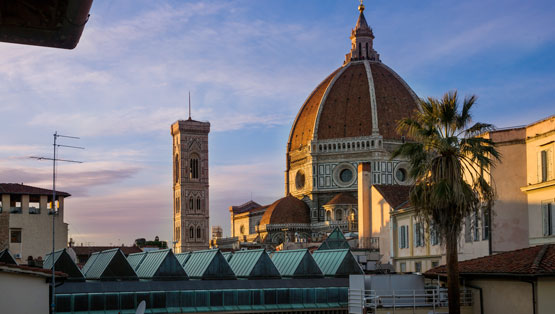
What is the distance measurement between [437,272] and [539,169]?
687cm

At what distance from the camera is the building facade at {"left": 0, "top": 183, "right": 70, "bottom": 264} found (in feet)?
200

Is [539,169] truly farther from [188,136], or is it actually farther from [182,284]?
[188,136]

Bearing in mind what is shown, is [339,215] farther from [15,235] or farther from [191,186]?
[15,235]

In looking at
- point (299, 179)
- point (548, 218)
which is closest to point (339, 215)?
point (299, 179)

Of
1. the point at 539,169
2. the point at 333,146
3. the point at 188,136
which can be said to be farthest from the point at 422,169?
the point at 188,136

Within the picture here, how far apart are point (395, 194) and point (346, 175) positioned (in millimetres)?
77851

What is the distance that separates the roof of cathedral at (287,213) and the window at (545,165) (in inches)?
3893

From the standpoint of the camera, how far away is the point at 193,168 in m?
157

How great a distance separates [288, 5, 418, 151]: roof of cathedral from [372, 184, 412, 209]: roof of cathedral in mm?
74676

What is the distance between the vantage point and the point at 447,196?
24031 millimetres

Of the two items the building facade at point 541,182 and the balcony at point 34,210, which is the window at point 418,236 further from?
the balcony at point 34,210

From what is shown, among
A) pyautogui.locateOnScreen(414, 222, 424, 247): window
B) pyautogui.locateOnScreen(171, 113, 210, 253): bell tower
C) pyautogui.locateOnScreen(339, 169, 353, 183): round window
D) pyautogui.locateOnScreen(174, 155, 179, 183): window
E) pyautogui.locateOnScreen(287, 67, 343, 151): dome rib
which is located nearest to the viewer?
pyautogui.locateOnScreen(414, 222, 424, 247): window

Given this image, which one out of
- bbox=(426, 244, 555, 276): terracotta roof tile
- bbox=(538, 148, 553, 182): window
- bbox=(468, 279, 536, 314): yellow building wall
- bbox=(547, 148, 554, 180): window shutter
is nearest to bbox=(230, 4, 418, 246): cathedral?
bbox=(538, 148, 553, 182): window

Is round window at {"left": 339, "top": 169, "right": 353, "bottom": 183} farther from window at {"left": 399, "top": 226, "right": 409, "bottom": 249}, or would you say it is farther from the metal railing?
the metal railing
